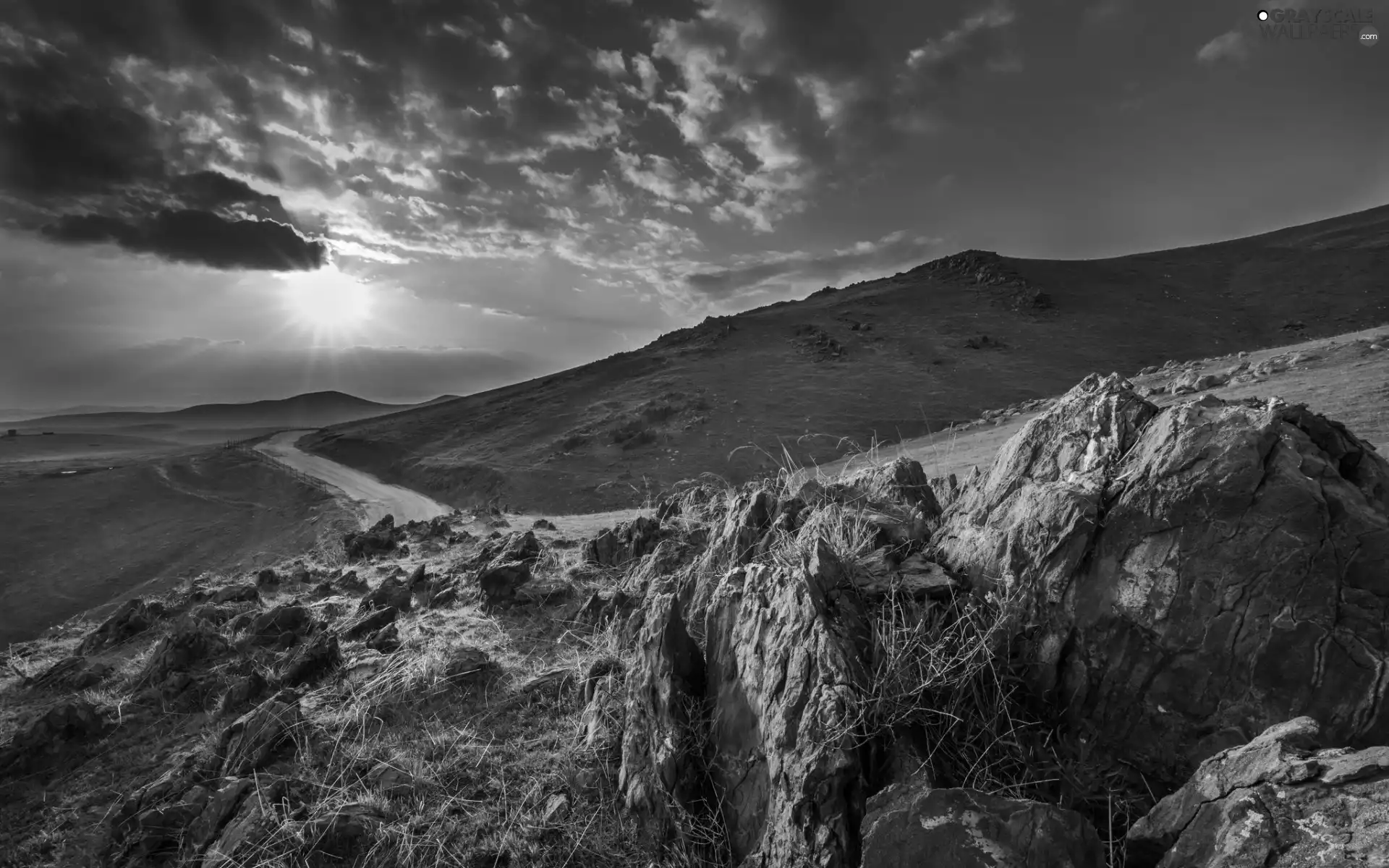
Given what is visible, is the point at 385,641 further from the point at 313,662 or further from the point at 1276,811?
the point at 1276,811

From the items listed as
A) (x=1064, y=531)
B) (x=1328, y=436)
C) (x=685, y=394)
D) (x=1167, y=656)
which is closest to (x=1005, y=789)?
(x=1167, y=656)

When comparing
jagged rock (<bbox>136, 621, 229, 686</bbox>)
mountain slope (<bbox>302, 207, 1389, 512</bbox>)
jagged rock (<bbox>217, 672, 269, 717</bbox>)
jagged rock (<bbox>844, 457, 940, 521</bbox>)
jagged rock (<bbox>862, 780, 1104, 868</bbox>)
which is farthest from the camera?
mountain slope (<bbox>302, 207, 1389, 512</bbox>)

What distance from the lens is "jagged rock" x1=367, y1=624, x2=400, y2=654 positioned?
25.0 ft

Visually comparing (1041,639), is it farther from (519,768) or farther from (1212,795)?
(519,768)

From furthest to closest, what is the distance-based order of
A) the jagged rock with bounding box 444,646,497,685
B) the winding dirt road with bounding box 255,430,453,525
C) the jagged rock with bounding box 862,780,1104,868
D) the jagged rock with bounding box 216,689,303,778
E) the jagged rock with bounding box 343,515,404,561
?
the winding dirt road with bounding box 255,430,453,525
the jagged rock with bounding box 343,515,404,561
the jagged rock with bounding box 444,646,497,685
the jagged rock with bounding box 216,689,303,778
the jagged rock with bounding box 862,780,1104,868

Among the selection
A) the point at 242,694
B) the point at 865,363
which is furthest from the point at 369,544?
the point at 865,363

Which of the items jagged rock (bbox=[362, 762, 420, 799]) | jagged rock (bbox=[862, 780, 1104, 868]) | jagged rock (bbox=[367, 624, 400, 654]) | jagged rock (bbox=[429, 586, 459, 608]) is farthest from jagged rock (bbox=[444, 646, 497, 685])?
jagged rock (bbox=[862, 780, 1104, 868])

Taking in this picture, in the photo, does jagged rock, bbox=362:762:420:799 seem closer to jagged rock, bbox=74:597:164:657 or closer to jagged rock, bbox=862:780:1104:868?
jagged rock, bbox=862:780:1104:868

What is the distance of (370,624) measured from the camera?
8.59 meters

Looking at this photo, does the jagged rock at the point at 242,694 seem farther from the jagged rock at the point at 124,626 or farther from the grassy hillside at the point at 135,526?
the grassy hillside at the point at 135,526

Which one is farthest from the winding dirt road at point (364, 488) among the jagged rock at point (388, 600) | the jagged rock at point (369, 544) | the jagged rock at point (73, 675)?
the jagged rock at point (388, 600)

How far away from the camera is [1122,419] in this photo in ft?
14.5

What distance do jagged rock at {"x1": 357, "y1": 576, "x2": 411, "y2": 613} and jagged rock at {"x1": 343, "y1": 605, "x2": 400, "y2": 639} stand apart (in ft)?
1.24

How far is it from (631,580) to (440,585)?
4753 millimetres
